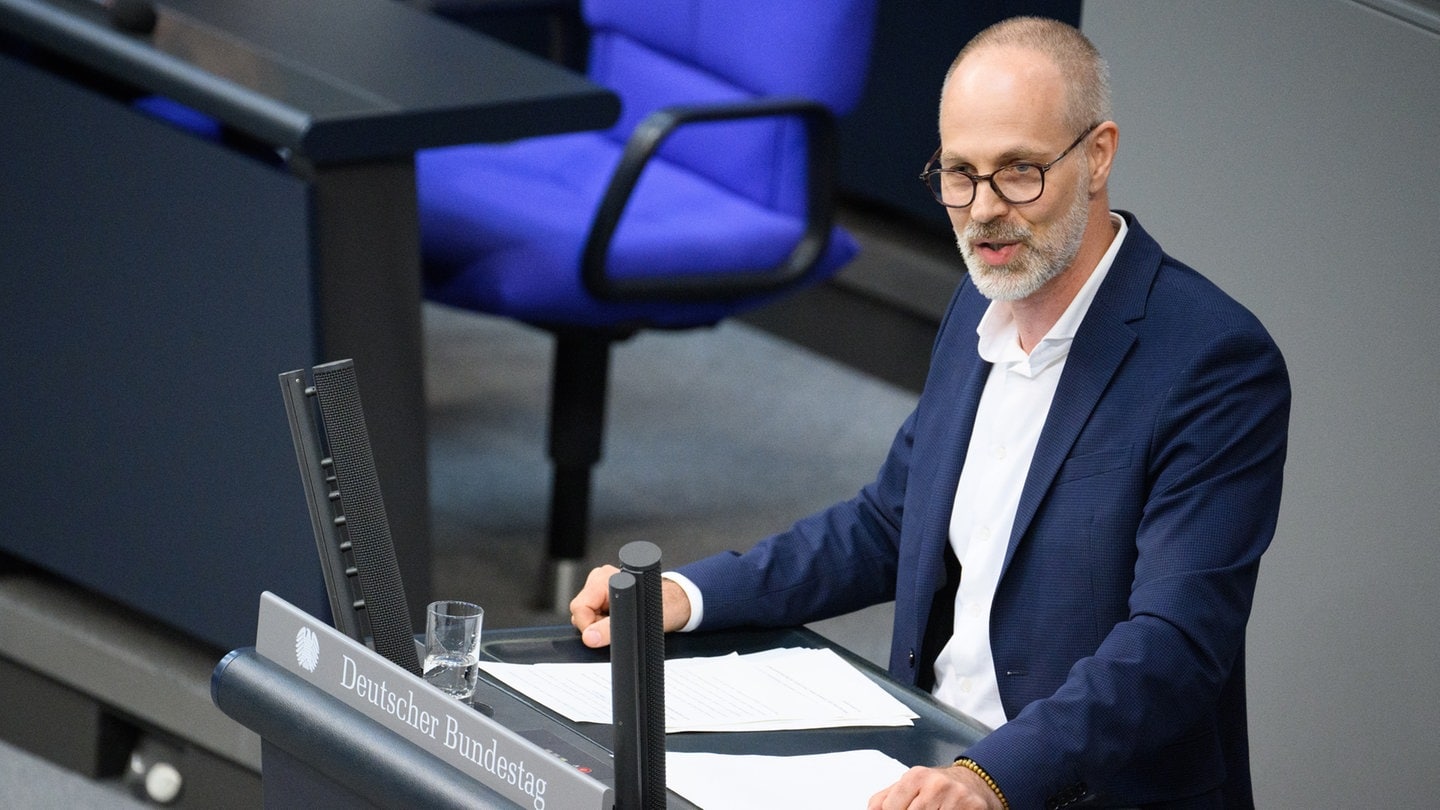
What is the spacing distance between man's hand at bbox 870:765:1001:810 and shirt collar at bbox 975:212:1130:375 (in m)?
0.47

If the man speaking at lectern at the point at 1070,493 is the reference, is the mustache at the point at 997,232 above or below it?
above

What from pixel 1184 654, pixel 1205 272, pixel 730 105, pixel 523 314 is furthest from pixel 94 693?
pixel 1184 654

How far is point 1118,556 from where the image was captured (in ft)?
5.62

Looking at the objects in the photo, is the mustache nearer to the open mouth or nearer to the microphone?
the open mouth

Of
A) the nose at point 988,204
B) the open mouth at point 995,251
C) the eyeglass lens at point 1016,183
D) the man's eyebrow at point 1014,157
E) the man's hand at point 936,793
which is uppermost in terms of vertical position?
the man's eyebrow at point 1014,157

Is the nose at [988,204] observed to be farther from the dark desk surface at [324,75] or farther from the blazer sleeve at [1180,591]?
the dark desk surface at [324,75]

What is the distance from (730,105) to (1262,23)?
123cm

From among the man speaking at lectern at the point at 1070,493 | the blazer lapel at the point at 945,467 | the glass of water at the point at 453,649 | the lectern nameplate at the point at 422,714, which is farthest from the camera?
the blazer lapel at the point at 945,467

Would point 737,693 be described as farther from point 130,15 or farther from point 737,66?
point 737,66

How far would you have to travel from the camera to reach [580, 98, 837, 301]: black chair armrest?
124 inches

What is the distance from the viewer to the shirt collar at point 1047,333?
1777 millimetres

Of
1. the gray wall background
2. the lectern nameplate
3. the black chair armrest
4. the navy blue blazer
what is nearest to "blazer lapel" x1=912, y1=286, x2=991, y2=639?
the navy blue blazer

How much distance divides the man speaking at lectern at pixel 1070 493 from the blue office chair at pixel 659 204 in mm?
1375

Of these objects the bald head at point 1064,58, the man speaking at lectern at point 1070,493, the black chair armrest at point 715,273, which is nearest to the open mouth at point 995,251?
the man speaking at lectern at point 1070,493
